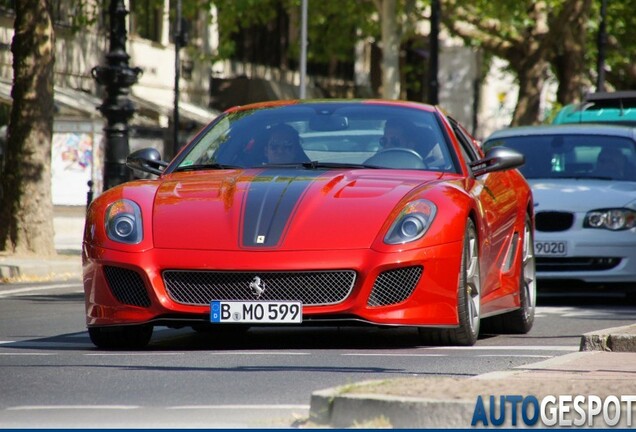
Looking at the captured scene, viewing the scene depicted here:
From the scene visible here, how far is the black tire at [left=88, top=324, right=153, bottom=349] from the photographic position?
956cm

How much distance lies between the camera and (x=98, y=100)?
40.3 meters

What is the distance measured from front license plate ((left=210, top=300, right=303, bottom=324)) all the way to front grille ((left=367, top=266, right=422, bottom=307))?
1.41ft

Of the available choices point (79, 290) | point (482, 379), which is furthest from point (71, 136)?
point (482, 379)

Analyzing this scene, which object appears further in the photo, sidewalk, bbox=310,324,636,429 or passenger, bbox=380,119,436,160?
passenger, bbox=380,119,436,160

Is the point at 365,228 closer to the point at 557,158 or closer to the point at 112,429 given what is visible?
the point at 112,429

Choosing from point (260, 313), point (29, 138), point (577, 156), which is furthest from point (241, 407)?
point (29, 138)

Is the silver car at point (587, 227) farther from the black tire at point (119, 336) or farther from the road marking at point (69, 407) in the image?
the road marking at point (69, 407)

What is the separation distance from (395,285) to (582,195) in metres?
5.85

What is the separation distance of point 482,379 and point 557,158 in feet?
29.3

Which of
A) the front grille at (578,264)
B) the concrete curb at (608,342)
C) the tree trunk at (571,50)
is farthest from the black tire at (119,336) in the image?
the tree trunk at (571,50)

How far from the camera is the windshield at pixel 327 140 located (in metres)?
10.2

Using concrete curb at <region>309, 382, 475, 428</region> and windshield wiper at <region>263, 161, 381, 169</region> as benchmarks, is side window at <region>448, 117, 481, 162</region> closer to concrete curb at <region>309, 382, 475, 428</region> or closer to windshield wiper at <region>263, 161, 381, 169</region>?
windshield wiper at <region>263, 161, 381, 169</region>

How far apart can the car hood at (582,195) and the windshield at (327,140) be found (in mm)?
4054

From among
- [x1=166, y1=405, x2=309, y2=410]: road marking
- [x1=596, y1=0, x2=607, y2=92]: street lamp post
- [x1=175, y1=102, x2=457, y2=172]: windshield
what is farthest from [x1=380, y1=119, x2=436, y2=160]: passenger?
[x1=596, y1=0, x2=607, y2=92]: street lamp post
